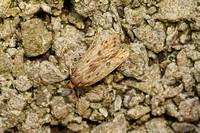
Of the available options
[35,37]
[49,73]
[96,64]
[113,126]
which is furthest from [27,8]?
[113,126]

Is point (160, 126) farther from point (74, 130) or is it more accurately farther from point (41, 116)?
point (41, 116)

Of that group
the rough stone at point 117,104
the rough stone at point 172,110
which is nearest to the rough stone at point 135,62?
the rough stone at point 117,104

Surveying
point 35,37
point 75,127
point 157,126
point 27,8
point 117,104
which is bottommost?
point 157,126

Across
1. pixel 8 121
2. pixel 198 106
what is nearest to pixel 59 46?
pixel 8 121

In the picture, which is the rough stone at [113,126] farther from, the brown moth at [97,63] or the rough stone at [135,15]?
the rough stone at [135,15]

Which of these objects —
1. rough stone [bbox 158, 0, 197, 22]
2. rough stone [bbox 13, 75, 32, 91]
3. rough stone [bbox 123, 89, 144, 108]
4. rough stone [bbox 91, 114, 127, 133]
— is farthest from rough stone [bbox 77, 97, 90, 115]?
rough stone [bbox 158, 0, 197, 22]

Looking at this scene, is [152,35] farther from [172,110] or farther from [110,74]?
[172,110]
